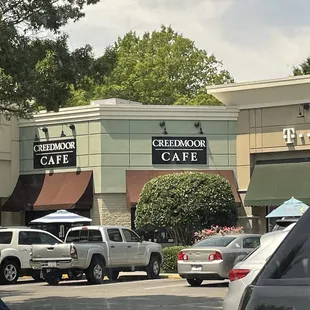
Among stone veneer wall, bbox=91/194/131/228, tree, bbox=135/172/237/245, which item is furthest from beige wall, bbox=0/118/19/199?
tree, bbox=135/172/237/245

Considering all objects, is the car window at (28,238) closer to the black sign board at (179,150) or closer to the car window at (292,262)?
the black sign board at (179,150)

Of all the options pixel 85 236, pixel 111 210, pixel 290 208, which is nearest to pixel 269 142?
pixel 290 208

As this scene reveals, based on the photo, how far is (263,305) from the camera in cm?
408

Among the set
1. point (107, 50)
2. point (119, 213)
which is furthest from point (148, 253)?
point (107, 50)

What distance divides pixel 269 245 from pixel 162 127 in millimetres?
22609

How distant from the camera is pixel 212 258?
69.1 feet

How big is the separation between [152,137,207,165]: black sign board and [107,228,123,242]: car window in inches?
311

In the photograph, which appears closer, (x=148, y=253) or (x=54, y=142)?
(x=148, y=253)

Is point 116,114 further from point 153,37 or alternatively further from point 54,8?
point 153,37

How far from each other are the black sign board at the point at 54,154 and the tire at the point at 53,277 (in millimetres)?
9621

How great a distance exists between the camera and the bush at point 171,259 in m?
26.9

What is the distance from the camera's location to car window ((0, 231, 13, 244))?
24.3m

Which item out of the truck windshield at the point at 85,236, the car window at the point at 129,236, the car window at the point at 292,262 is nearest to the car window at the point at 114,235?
the car window at the point at 129,236

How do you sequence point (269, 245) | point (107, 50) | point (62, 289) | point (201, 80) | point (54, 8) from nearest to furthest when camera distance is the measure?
point (269, 245) < point (54, 8) < point (107, 50) < point (62, 289) < point (201, 80)
